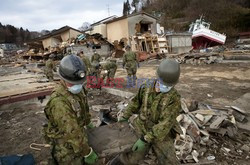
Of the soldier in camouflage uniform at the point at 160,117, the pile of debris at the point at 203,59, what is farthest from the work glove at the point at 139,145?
the pile of debris at the point at 203,59

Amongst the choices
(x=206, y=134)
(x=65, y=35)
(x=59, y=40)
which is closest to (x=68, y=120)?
(x=206, y=134)

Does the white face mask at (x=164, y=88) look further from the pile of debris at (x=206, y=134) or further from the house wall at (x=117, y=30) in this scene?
the house wall at (x=117, y=30)

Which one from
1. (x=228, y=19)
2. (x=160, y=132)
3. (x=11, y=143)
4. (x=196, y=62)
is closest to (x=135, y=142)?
(x=160, y=132)

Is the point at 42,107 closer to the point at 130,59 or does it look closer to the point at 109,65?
the point at 109,65

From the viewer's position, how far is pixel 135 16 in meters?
19.9

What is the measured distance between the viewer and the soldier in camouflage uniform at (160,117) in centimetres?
187

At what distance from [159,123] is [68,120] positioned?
0.95 metres

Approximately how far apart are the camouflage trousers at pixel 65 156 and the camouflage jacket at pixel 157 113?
75 cm

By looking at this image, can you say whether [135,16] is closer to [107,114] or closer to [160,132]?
[107,114]

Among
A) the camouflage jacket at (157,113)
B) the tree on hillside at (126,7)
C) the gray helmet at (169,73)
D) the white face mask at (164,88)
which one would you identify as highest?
the tree on hillside at (126,7)

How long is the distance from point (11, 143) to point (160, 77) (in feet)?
11.6

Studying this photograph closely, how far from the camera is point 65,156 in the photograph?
1.72 metres

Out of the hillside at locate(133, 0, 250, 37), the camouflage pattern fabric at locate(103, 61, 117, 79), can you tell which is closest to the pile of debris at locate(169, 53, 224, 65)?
the camouflage pattern fabric at locate(103, 61, 117, 79)

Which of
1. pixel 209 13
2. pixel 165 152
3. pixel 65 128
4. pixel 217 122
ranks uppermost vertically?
pixel 209 13
